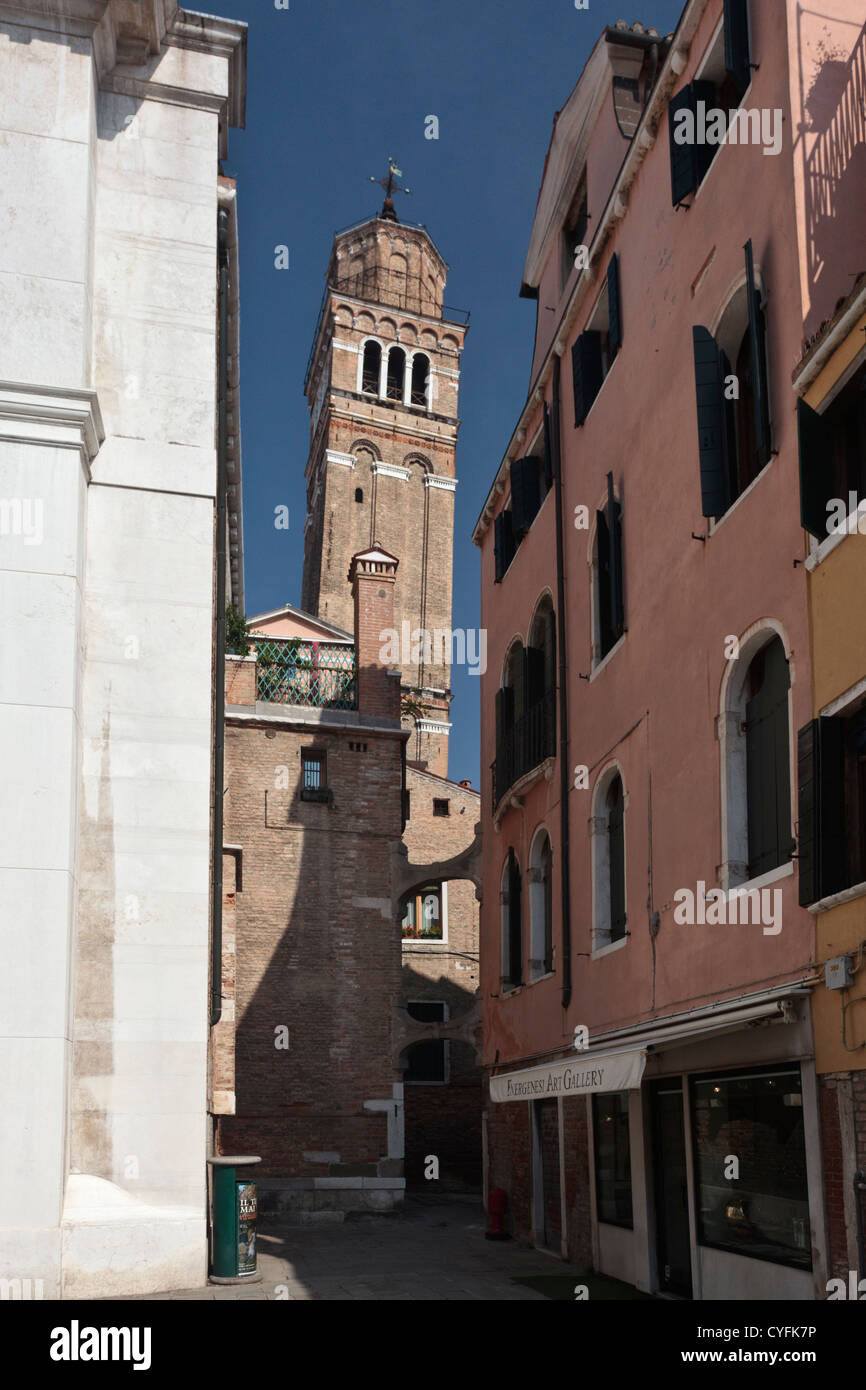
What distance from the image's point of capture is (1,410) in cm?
1119

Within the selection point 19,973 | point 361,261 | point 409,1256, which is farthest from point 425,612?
point 19,973

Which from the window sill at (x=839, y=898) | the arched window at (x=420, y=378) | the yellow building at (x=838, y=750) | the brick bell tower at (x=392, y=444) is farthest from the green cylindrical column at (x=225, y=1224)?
the arched window at (x=420, y=378)

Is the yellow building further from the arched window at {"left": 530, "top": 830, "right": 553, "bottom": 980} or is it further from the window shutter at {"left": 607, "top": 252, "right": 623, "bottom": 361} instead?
the arched window at {"left": 530, "top": 830, "right": 553, "bottom": 980}

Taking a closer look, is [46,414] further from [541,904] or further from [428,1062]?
[428,1062]

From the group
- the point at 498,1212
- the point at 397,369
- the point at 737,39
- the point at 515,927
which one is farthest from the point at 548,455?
the point at 397,369

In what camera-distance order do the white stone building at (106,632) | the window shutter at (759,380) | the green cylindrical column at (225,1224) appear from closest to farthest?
the window shutter at (759,380)
the white stone building at (106,632)
the green cylindrical column at (225,1224)

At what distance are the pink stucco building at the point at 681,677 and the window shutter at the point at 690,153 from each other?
32mm

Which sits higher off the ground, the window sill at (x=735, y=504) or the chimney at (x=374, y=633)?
the chimney at (x=374, y=633)

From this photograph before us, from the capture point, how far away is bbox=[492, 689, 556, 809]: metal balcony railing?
1641cm

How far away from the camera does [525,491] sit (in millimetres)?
18281

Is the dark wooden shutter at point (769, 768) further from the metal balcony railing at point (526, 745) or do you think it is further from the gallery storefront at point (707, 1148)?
the metal balcony railing at point (526, 745)

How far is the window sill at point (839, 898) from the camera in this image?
806cm
